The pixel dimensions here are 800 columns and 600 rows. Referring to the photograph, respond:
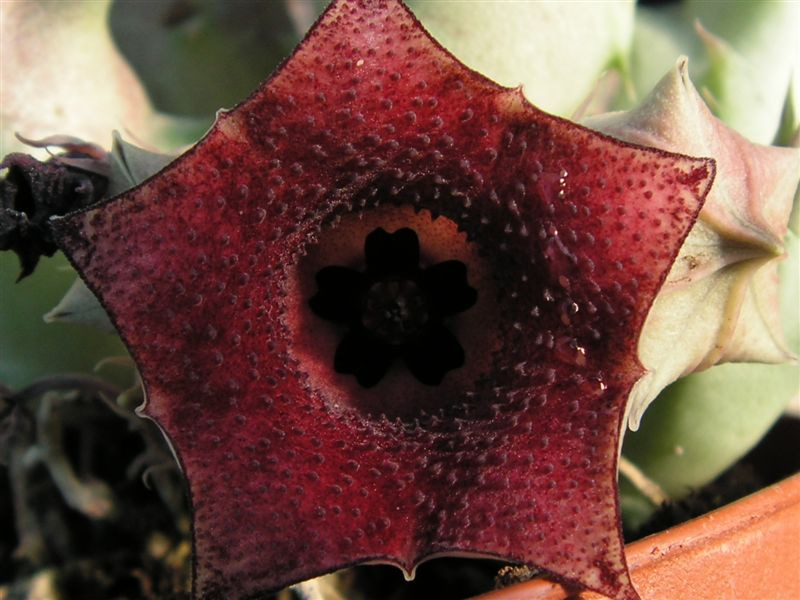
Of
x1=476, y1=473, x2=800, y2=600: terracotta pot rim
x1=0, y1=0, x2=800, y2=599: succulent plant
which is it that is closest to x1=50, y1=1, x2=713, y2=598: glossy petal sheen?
x1=0, y1=0, x2=800, y2=599: succulent plant

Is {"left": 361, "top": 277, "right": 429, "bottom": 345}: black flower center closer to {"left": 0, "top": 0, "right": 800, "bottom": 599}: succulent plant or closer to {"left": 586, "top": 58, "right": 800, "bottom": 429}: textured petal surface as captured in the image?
{"left": 0, "top": 0, "right": 800, "bottom": 599}: succulent plant

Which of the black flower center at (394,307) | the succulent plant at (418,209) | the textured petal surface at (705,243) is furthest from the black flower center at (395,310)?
the textured petal surface at (705,243)

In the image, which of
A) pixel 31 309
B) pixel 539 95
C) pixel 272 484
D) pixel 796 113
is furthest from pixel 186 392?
pixel 796 113

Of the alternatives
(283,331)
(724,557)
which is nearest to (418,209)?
(283,331)

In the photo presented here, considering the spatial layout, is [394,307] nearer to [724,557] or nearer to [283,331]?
[283,331]

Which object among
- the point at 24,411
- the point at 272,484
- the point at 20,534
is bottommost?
the point at 20,534

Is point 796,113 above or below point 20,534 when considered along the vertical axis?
above

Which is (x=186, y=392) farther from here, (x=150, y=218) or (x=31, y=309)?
(x=31, y=309)

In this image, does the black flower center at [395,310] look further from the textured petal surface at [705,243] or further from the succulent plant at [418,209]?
the textured petal surface at [705,243]
